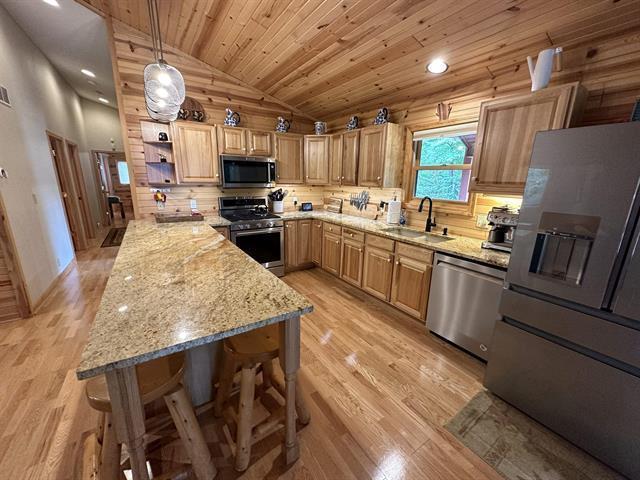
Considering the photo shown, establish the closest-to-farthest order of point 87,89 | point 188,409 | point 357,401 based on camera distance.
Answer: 1. point 188,409
2. point 357,401
3. point 87,89

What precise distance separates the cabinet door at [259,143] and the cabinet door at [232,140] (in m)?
0.08

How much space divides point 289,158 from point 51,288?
140 inches

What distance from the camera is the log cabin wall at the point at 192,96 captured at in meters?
3.14

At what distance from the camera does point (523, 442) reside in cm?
156

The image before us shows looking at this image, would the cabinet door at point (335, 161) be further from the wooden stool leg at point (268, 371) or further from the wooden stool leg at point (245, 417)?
the wooden stool leg at point (245, 417)

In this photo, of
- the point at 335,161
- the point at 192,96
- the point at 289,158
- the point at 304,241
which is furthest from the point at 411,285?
the point at 192,96

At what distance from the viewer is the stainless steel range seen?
3.47 meters

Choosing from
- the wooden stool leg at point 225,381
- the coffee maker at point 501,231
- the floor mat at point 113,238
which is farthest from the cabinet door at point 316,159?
the floor mat at point 113,238

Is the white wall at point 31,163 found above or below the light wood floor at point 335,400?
above

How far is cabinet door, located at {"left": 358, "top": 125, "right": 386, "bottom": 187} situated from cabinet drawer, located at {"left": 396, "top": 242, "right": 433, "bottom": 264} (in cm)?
94

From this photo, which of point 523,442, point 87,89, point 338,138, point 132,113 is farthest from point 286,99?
point 87,89

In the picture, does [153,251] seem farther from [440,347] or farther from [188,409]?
[440,347]

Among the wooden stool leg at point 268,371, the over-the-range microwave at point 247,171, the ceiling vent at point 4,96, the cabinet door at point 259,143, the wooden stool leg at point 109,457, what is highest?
the ceiling vent at point 4,96

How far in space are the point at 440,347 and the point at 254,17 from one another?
134 inches
